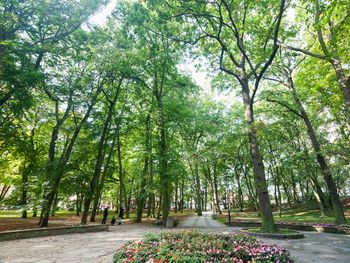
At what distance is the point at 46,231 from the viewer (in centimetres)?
1050

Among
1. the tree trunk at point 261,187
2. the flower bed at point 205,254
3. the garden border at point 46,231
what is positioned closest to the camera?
the flower bed at point 205,254

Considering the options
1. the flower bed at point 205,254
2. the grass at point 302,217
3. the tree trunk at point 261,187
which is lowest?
the flower bed at point 205,254

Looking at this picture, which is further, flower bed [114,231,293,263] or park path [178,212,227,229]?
park path [178,212,227,229]

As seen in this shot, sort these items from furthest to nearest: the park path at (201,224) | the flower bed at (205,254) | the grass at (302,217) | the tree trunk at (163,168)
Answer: the grass at (302,217)
the park path at (201,224)
the tree trunk at (163,168)
the flower bed at (205,254)

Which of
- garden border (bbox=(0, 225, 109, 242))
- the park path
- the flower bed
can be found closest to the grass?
the park path

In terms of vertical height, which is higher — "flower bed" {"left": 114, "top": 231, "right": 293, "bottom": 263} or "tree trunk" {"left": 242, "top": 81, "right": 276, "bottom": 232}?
"tree trunk" {"left": 242, "top": 81, "right": 276, "bottom": 232}

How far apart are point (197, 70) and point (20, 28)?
33.1 feet

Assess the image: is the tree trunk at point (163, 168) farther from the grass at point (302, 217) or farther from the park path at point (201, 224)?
the grass at point (302, 217)

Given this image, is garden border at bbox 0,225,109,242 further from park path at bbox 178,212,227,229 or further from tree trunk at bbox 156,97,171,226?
park path at bbox 178,212,227,229

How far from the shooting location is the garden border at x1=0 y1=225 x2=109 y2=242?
8977 mm

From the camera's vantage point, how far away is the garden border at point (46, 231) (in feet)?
29.5

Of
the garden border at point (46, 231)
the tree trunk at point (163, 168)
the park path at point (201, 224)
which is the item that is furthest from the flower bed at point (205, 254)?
the park path at point (201, 224)

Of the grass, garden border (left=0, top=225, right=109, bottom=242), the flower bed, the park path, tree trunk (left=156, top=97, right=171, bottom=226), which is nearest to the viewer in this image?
the flower bed

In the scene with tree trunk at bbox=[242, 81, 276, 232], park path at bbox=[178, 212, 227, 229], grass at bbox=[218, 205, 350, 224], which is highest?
tree trunk at bbox=[242, 81, 276, 232]
